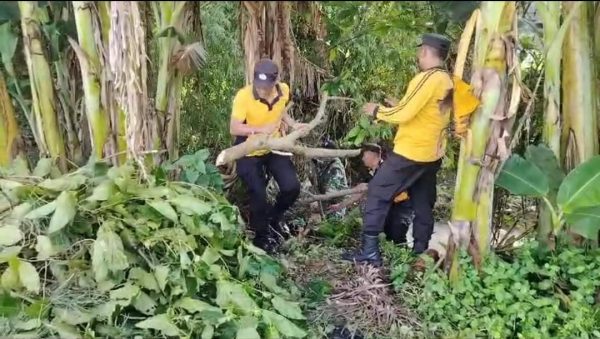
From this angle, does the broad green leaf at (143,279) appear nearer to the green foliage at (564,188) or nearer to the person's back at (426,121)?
the person's back at (426,121)

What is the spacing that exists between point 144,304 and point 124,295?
0.09 m

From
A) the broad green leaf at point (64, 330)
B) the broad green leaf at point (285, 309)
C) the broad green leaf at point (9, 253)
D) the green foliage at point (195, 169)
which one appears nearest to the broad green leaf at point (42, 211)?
the broad green leaf at point (9, 253)

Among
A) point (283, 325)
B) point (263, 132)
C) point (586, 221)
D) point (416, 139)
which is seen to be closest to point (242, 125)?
point (263, 132)

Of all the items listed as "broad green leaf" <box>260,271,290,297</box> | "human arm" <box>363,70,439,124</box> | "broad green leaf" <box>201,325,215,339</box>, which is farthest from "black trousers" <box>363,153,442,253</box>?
"broad green leaf" <box>201,325,215,339</box>

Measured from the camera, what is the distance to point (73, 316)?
2490 millimetres

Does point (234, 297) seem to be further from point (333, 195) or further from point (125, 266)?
point (333, 195)

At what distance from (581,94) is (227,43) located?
8.50ft

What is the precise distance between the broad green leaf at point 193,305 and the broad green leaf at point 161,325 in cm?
10

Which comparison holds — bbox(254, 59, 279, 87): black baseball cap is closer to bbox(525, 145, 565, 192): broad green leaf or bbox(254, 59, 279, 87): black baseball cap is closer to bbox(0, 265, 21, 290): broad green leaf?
bbox(525, 145, 565, 192): broad green leaf

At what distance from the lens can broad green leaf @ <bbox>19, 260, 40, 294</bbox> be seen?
252 cm

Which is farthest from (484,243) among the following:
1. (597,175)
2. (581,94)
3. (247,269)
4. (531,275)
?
(247,269)

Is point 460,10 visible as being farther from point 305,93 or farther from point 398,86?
point 398,86

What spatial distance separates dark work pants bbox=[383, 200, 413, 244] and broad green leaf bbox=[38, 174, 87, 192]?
1.88 m

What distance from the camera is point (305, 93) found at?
4805 millimetres
